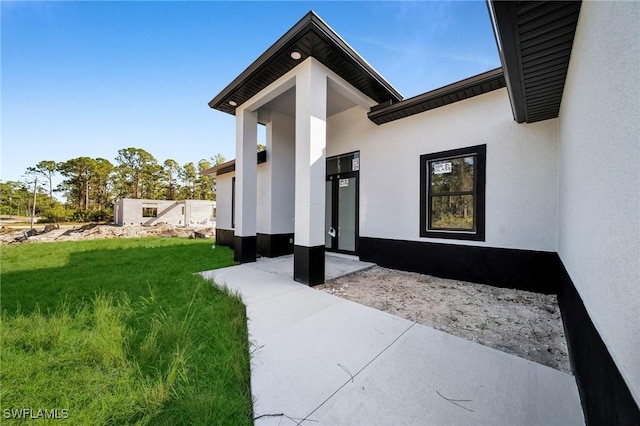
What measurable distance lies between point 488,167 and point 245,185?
16.5 feet

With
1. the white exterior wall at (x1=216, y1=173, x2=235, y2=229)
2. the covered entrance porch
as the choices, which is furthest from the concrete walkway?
the white exterior wall at (x1=216, y1=173, x2=235, y2=229)

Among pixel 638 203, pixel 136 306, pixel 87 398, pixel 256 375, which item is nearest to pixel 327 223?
pixel 136 306

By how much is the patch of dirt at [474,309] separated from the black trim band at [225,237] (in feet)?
18.0

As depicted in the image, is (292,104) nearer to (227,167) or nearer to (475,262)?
(227,167)

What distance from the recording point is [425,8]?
4688 millimetres

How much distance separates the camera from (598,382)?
108 cm

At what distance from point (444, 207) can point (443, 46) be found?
345 cm

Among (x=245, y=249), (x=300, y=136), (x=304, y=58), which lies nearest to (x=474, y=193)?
(x=300, y=136)

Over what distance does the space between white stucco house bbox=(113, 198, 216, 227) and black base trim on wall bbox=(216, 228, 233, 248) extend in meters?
14.3

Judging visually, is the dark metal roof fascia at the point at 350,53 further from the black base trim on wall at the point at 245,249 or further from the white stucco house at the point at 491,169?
the black base trim on wall at the point at 245,249

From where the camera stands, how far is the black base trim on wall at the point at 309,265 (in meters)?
3.89

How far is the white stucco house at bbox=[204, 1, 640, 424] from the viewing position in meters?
0.93

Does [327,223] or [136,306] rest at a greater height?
[327,223]

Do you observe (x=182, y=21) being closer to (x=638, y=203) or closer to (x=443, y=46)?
(x=443, y=46)
